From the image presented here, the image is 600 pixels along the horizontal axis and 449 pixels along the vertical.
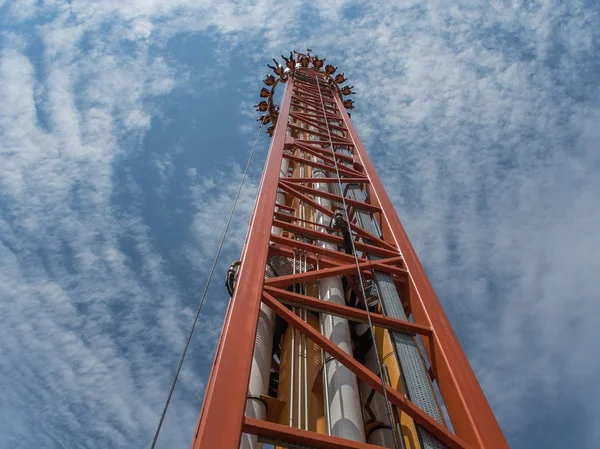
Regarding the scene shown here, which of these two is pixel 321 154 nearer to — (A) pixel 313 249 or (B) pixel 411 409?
(A) pixel 313 249

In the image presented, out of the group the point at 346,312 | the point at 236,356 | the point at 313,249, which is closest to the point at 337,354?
the point at 346,312

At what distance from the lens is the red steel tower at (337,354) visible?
3477mm

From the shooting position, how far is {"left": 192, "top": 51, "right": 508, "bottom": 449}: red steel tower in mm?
3477

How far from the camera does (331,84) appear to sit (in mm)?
19250

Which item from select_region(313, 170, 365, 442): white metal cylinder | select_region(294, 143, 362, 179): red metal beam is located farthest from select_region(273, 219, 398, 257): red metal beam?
select_region(294, 143, 362, 179): red metal beam

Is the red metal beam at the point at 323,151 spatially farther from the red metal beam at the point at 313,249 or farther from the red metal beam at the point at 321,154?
the red metal beam at the point at 313,249

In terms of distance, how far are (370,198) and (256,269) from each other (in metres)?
4.90

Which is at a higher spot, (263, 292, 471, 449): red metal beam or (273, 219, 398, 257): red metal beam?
(273, 219, 398, 257): red metal beam

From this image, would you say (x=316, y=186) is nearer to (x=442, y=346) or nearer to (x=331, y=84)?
(x=442, y=346)

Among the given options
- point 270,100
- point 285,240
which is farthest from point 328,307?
point 270,100

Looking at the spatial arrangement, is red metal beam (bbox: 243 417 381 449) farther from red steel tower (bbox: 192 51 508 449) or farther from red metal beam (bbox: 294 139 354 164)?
red metal beam (bbox: 294 139 354 164)

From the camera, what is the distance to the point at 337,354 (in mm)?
4137

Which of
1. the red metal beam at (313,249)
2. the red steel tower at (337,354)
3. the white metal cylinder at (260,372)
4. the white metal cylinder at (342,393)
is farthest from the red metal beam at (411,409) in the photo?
the red metal beam at (313,249)

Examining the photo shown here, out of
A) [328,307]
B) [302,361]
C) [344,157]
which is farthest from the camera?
[344,157]
